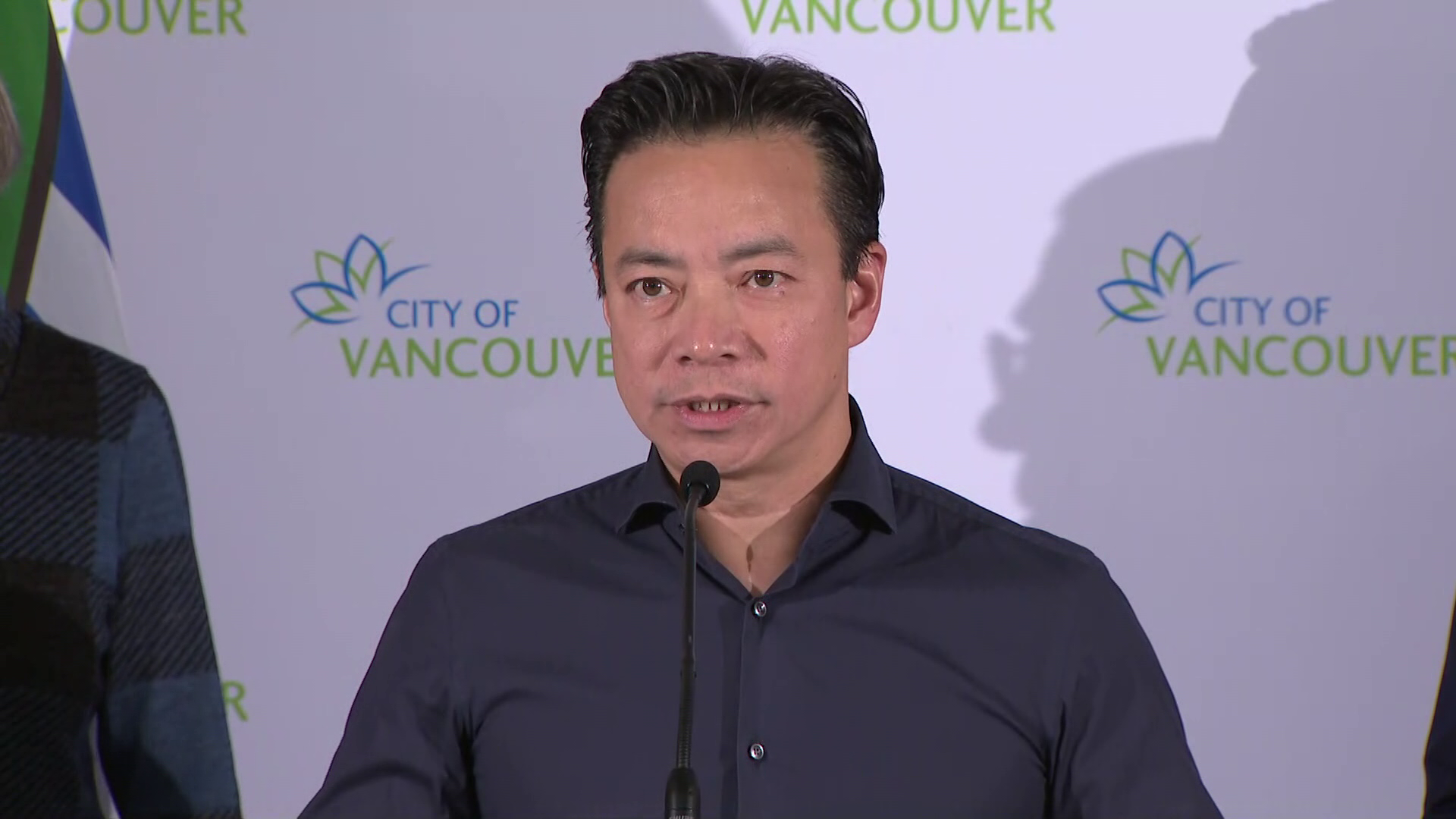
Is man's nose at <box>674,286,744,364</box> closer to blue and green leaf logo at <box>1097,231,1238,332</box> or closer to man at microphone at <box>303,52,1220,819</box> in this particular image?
man at microphone at <box>303,52,1220,819</box>

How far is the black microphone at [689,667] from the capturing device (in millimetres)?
1220

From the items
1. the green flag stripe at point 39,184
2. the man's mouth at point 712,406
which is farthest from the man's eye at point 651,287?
the green flag stripe at point 39,184

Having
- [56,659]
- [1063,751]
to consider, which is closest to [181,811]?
[56,659]

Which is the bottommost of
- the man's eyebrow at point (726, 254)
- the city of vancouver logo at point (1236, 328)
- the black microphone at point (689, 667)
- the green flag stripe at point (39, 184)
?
the black microphone at point (689, 667)

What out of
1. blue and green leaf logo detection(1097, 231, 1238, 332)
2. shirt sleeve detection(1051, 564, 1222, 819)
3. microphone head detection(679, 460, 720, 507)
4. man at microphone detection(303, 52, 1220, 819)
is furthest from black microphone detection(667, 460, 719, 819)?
blue and green leaf logo detection(1097, 231, 1238, 332)

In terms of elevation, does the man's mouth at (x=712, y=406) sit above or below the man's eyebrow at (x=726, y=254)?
below

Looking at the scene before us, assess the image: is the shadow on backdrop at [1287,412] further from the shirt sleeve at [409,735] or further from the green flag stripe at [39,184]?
the green flag stripe at [39,184]

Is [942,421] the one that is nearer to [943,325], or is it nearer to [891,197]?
[943,325]

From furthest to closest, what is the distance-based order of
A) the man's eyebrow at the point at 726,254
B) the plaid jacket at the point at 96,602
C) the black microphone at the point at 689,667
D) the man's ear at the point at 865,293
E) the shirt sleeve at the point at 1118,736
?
the man's ear at the point at 865,293 < the man's eyebrow at the point at 726,254 < the shirt sleeve at the point at 1118,736 < the plaid jacket at the point at 96,602 < the black microphone at the point at 689,667

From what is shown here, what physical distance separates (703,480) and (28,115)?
1.63m

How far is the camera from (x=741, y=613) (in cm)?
172

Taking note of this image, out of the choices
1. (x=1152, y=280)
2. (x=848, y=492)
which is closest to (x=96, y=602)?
(x=848, y=492)

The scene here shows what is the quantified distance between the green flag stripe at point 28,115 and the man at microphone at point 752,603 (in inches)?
42.9

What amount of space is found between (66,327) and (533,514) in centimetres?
105
